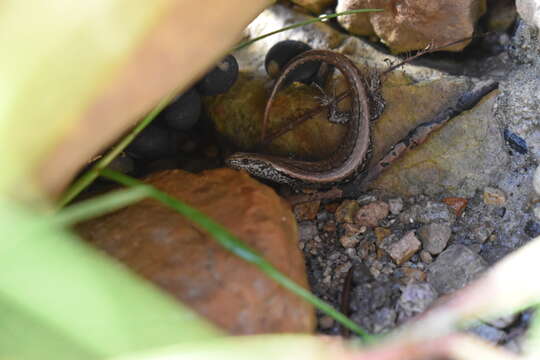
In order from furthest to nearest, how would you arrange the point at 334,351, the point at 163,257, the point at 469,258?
the point at 469,258 → the point at 163,257 → the point at 334,351

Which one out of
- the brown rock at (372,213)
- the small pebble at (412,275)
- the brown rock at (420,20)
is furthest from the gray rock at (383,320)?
the brown rock at (420,20)

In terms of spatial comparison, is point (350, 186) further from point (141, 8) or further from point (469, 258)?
point (141, 8)

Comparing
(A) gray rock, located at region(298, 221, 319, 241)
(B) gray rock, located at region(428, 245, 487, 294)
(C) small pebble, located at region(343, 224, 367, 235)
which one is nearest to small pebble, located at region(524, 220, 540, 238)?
(B) gray rock, located at region(428, 245, 487, 294)

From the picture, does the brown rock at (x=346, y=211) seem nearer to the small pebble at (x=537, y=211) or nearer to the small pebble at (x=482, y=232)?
the small pebble at (x=482, y=232)

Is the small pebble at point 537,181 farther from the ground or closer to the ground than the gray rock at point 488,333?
farther from the ground

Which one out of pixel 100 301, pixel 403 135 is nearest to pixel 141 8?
pixel 100 301
